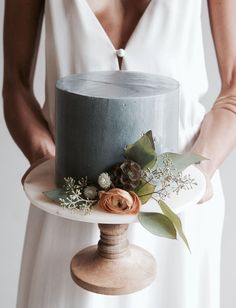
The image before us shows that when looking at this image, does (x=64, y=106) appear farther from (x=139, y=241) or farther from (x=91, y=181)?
(x=139, y=241)

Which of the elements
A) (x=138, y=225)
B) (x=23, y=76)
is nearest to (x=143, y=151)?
(x=138, y=225)

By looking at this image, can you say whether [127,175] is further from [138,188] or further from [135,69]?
[135,69]

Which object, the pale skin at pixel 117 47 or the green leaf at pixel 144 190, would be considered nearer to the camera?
the green leaf at pixel 144 190

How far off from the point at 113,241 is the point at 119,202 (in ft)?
0.37

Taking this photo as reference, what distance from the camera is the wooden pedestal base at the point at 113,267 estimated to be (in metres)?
0.61

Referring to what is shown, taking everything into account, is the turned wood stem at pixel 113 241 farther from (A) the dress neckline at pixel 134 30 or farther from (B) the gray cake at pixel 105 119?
(A) the dress neckline at pixel 134 30

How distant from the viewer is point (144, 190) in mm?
576

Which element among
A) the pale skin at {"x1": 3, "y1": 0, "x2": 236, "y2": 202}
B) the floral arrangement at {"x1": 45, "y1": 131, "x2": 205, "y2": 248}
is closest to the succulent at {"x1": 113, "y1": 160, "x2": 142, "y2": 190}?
the floral arrangement at {"x1": 45, "y1": 131, "x2": 205, "y2": 248}

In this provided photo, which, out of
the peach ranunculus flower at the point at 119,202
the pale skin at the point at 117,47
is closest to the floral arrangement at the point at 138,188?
the peach ranunculus flower at the point at 119,202

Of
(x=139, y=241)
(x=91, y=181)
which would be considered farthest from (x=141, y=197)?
(x=139, y=241)

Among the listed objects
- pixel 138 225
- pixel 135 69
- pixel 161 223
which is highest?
pixel 135 69

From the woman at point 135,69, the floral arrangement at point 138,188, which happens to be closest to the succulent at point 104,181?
the floral arrangement at point 138,188

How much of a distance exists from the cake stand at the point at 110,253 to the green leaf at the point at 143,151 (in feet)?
0.16

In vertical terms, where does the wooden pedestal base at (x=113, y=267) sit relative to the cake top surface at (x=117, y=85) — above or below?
below
